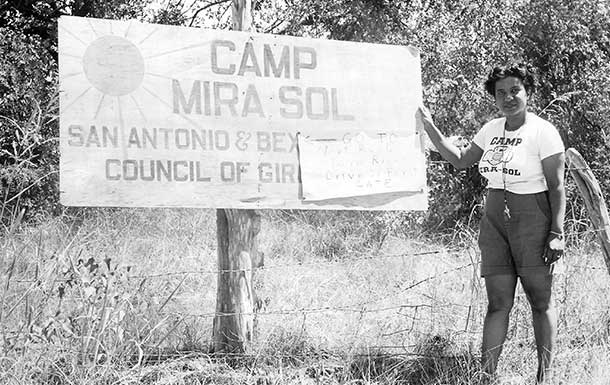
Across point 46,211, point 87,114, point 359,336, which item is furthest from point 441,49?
point 87,114

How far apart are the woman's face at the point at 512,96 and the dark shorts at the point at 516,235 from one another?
Answer: 0.40 m

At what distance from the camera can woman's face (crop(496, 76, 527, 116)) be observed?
135 inches

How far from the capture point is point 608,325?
4.21 meters

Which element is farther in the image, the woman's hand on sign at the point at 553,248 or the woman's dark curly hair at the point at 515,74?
the woman's dark curly hair at the point at 515,74

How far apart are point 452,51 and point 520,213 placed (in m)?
6.28

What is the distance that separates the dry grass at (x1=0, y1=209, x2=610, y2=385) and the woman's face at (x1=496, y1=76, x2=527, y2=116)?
0.83 m

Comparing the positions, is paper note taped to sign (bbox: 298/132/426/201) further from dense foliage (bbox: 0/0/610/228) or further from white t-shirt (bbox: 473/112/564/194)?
dense foliage (bbox: 0/0/610/228)

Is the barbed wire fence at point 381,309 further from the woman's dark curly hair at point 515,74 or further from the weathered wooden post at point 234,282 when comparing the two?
the woman's dark curly hair at point 515,74

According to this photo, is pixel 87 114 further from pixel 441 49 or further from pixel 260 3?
pixel 260 3

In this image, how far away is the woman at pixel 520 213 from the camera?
10.9 feet

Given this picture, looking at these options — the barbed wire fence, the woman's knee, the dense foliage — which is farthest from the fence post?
the dense foliage

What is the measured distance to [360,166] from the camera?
12.6ft

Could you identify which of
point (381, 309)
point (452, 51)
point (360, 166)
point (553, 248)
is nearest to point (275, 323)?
point (381, 309)

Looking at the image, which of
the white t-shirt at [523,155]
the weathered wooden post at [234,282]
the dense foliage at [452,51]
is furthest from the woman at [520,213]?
the dense foliage at [452,51]
